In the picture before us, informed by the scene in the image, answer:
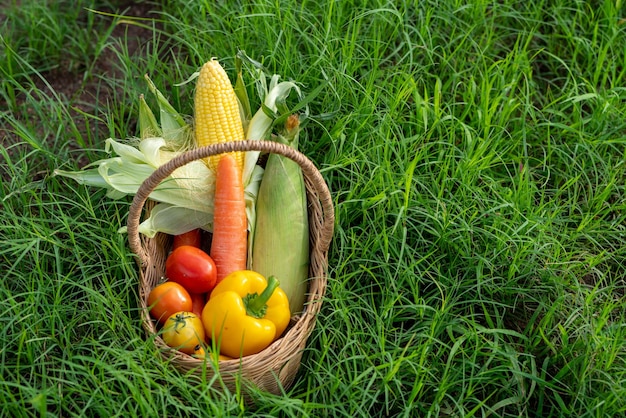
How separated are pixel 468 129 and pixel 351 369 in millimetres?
1310

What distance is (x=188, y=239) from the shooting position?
312cm

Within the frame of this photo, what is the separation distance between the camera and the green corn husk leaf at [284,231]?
297 cm

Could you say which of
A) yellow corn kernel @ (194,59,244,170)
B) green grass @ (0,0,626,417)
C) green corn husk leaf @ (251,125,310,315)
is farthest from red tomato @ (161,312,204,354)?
yellow corn kernel @ (194,59,244,170)

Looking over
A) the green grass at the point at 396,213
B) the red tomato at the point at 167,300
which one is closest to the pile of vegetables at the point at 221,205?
the red tomato at the point at 167,300

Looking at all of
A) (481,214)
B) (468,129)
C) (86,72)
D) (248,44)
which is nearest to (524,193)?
(481,214)

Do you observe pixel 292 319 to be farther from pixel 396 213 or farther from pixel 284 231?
pixel 396 213

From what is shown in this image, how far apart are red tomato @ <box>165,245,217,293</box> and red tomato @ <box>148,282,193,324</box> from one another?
0.24 ft

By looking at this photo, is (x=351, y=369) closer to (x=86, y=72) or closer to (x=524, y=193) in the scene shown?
(x=524, y=193)

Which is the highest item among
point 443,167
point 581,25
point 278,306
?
point 581,25

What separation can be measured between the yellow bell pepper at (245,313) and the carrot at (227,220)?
0.54ft

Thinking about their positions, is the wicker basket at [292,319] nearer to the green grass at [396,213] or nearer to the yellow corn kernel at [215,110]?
the green grass at [396,213]

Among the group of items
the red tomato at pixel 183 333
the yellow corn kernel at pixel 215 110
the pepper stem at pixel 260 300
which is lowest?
the red tomato at pixel 183 333

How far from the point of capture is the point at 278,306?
276 cm

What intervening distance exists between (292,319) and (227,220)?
0.49 metres
